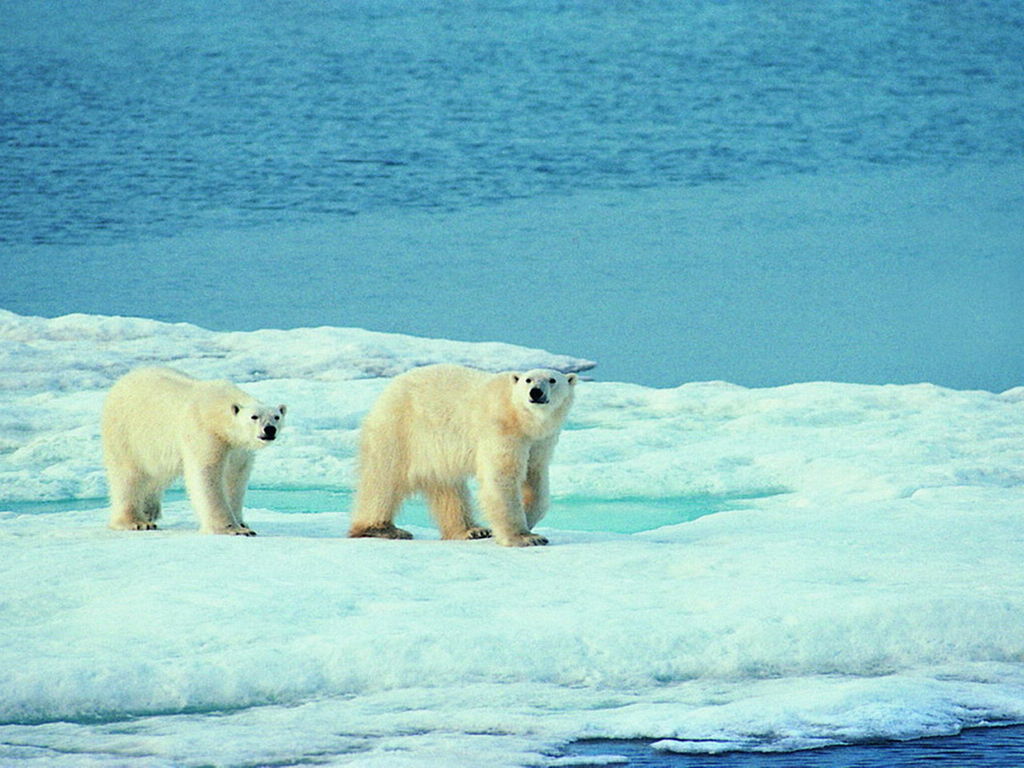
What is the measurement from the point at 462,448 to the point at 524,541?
424 millimetres

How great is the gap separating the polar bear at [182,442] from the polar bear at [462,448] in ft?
1.44

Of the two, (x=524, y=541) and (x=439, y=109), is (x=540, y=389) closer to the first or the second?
(x=524, y=541)

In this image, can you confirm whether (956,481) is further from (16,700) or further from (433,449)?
(16,700)

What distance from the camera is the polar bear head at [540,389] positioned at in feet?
16.2

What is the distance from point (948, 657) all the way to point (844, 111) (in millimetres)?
18063

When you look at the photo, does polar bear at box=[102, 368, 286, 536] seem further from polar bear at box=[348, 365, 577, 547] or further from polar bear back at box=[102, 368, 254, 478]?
polar bear at box=[348, 365, 577, 547]

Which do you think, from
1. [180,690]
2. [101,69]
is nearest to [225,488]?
[180,690]

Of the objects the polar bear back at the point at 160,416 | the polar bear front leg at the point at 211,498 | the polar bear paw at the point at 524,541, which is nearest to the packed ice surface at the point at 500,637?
the polar bear paw at the point at 524,541

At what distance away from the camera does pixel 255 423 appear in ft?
17.4

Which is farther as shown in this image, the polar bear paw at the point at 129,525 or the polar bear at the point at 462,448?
the polar bear paw at the point at 129,525

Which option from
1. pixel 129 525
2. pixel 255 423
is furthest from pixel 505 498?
pixel 129 525

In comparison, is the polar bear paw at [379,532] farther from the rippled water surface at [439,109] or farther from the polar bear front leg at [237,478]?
the rippled water surface at [439,109]

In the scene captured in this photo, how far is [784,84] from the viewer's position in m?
20.2

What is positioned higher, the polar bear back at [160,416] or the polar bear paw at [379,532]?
the polar bear back at [160,416]
